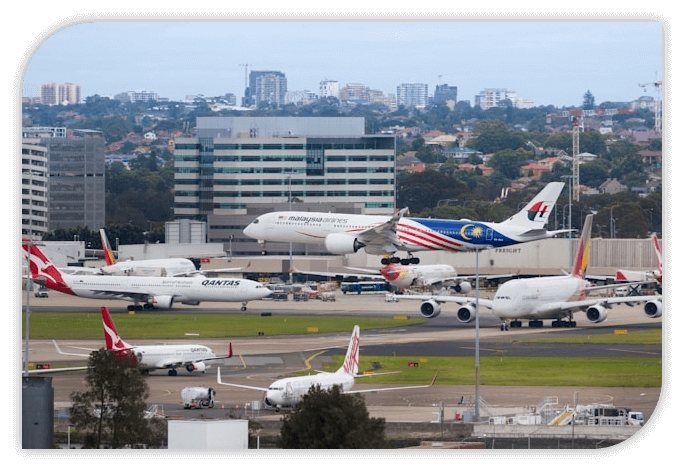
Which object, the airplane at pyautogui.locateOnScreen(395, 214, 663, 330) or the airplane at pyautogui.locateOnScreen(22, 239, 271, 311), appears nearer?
the airplane at pyautogui.locateOnScreen(395, 214, 663, 330)

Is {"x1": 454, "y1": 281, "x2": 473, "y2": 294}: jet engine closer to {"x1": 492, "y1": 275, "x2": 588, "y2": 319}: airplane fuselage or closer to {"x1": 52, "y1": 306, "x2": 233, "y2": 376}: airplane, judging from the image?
{"x1": 492, "y1": 275, "x2": 588, "y2": 319}: airplane fuselage

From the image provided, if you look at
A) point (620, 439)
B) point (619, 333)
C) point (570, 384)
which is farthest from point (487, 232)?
point (620, 439)

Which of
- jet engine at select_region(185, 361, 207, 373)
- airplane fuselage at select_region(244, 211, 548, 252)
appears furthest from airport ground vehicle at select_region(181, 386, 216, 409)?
airplane fuselage at select_region(244, 211, 548, 252)

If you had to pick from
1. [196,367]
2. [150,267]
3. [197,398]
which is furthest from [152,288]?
[197,398]

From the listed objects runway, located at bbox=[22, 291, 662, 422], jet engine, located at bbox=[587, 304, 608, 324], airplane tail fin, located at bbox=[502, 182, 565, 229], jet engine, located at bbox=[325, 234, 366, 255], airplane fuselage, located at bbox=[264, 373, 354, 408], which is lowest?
runway, located at bbox=[22, 291, 662, 422]

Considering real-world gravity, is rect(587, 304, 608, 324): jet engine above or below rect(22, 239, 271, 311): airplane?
below

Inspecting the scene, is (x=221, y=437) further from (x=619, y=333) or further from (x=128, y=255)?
(x=128, y=255)
